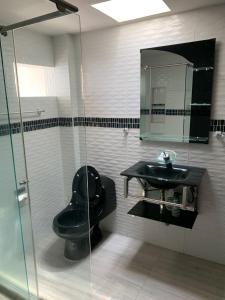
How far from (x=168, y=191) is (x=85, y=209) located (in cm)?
86

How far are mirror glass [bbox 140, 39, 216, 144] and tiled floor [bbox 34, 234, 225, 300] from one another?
118 centimetres

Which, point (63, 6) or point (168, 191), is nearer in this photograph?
→ point (63, 6)

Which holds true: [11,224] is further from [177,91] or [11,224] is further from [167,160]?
[177,91]

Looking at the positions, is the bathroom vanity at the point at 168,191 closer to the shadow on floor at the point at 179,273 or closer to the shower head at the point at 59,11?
the shadow on floor at the point at 179,273

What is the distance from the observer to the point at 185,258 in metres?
2.31

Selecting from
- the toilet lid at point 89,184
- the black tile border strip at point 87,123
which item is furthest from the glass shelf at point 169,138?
the toilet lid at point 89,184

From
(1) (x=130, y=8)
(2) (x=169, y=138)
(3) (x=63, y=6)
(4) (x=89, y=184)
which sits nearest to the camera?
(3) (x=63, y=6)

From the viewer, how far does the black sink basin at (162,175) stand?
190cm

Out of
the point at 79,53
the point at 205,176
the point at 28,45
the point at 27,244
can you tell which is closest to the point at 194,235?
the point at 205,176

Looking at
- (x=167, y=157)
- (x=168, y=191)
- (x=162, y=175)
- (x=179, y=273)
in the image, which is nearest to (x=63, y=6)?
(x=167, y=157)

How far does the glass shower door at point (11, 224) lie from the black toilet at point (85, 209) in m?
0.38

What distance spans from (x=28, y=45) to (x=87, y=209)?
5.60ft

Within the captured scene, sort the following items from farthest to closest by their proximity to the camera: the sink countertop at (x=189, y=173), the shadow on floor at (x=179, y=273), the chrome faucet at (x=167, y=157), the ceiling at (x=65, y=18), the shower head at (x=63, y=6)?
the chrome faucet at (x=167, y=157)
the shadow on floor at (x=179, y=273)
the sink countertop at (x=189, y=173)
the ceiling at (x=65, y=18)
the shower head at (x=63, y=6)

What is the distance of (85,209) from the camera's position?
94.9 inches
